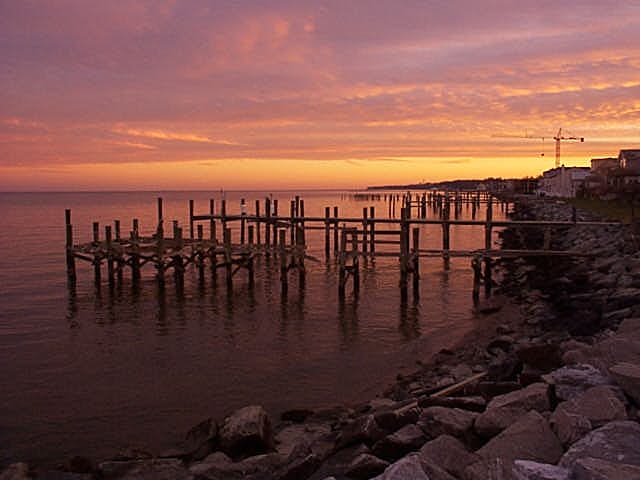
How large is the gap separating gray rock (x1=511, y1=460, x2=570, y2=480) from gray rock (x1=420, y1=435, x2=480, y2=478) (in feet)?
1.90

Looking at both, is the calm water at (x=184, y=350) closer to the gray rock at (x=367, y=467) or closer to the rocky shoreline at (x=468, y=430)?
the rocky shoreline at (x=468, y=430)

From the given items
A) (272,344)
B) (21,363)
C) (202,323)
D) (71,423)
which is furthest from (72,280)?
(71,423)

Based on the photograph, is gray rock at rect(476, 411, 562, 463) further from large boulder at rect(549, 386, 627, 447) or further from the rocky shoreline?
large boulder at rect(549, 386, 627, 447)

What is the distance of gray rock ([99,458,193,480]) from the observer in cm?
720

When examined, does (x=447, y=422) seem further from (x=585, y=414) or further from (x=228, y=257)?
(x=228, y=257)

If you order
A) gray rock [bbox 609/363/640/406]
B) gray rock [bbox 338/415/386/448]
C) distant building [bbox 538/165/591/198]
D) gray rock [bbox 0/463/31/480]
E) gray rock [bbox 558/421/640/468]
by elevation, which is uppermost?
distant building [bbox 538/165/591/198]

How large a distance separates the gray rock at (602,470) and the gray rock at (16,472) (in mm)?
7002

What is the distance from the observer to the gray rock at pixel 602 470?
3736 mm

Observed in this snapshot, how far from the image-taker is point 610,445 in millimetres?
4355

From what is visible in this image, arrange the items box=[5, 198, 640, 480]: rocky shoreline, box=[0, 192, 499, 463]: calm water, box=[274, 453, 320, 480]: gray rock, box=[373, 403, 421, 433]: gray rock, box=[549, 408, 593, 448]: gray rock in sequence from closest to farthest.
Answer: box=[5, 198, 640, 480]: rocky shoreline, box=[549, 408, 593, 448]: gray rock, box=[274, 453, 320, 480]: gray rock, box=[373, 403, 421, 433]: gray rock, box=[0, 192, 499, 463]: calm water

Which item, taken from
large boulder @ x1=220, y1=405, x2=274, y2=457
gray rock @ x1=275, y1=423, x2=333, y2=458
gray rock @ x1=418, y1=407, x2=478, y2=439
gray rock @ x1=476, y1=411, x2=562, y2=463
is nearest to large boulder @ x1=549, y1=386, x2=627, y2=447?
gray rock @ x1=476, y1=411, x2=562, y2=463

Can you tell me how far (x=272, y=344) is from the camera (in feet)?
50.3

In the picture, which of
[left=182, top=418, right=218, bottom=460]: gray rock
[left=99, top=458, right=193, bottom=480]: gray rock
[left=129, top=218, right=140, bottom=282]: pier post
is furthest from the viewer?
[left=129, top=218, right=140, bottom=282]: pier post

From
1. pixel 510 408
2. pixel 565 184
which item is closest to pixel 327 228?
pixel 510 408
